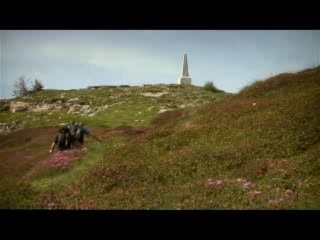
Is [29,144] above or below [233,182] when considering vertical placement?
above

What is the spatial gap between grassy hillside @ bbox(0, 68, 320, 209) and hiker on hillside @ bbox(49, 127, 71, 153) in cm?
107

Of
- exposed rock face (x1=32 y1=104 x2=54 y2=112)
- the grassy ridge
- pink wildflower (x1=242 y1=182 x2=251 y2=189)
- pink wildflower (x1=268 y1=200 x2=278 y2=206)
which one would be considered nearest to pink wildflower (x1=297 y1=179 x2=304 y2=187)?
the grassy ridge

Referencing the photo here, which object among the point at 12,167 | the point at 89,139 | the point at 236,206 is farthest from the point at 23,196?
the point at 236,206

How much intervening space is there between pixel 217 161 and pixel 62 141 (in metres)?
6.59

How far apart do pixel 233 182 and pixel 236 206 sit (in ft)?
4.27

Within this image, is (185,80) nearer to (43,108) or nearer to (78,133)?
(78,133)

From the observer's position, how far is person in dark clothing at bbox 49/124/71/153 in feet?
59.9

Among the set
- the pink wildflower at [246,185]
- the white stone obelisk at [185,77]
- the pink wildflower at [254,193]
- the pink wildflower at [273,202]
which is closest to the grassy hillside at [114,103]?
the white stone obelisk at [185,77]

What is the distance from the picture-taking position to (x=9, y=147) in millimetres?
18406

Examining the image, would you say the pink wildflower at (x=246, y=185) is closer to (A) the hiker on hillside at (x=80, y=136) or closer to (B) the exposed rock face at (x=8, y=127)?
(A) the hiker on hillside at (x=80, y=136)

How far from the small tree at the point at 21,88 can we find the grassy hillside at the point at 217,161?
3804 millimetres

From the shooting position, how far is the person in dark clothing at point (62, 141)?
1825 cm
